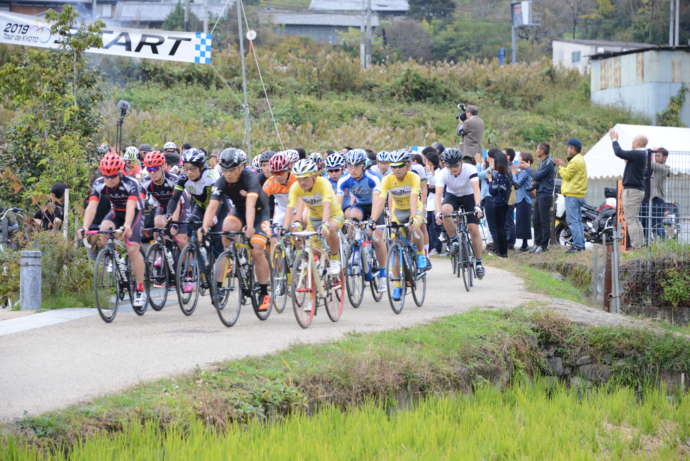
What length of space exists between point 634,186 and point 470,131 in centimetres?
385

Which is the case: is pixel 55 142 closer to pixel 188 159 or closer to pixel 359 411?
pixel 188 159

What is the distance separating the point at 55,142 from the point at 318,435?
985cm

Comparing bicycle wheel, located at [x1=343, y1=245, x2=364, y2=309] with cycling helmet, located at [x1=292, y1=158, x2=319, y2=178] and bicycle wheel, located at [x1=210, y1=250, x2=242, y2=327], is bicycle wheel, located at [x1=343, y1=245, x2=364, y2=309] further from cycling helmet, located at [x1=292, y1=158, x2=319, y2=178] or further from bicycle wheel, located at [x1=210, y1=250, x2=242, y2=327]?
bicycle wheel, located at [x1=210, y1=250, x2=242, y2=327]

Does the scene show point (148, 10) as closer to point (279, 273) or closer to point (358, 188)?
point (358, 188)

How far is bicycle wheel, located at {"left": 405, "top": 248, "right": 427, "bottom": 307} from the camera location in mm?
13172

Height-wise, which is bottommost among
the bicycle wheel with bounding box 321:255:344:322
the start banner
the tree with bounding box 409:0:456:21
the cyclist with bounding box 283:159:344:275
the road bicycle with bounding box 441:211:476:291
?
the bicycle wheel with bounding box 321:255:344:322

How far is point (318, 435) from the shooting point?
24.3ft

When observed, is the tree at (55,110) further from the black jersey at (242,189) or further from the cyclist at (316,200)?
the cyclist at (316,200)

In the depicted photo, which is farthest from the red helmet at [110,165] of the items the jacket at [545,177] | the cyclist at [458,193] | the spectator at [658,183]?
the jacket at [545,177]

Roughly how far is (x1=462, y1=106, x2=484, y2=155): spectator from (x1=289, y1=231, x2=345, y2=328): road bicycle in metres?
9.04

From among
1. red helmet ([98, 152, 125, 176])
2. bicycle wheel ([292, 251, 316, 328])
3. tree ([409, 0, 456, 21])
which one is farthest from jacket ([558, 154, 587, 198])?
tree ([409, 0, 456, 21])

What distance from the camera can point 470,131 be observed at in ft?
66.9

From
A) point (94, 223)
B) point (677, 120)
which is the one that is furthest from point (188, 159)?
point (677, 120)

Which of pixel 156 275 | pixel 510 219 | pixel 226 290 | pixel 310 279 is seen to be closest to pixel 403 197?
pixel 310 279
